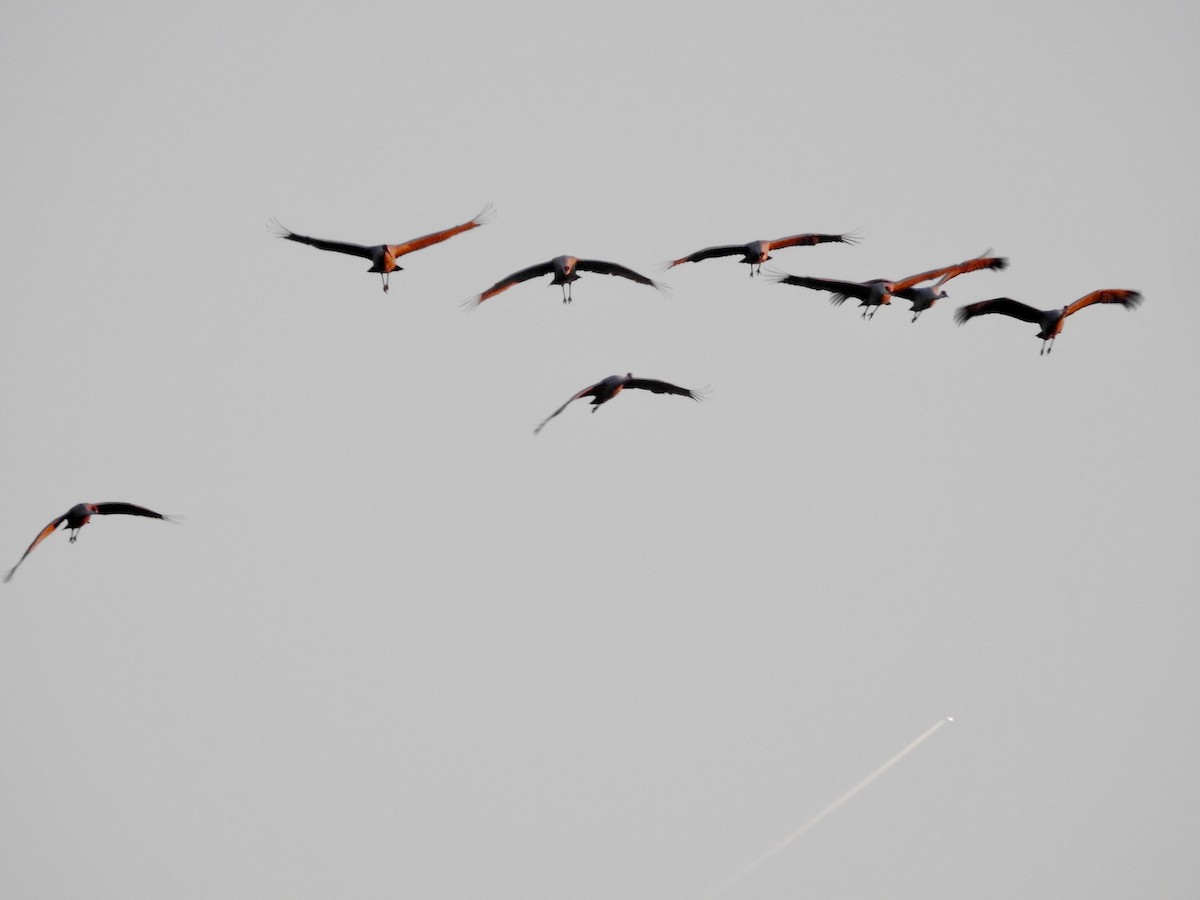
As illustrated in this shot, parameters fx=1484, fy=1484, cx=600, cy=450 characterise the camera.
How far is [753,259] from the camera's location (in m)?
56.2

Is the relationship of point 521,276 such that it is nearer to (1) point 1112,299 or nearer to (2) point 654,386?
(2) point 654,386

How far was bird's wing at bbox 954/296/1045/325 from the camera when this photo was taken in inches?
2168

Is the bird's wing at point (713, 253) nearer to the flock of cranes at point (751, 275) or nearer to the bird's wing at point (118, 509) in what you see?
the flock of cranes at point (751, 275)

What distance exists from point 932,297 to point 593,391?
14391 millimetres

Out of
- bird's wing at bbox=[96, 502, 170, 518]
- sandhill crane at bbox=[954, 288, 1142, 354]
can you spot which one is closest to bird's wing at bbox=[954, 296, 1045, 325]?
sandhill crane at bbox=[954, 288, 1142, 354]

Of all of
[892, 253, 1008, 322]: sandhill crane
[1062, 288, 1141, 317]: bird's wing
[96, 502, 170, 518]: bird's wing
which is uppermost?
[96, 502, 170, 518]: bird's wing

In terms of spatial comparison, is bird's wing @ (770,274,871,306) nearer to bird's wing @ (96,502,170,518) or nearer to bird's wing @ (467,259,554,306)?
bird's wing @ (467,259,554,306)

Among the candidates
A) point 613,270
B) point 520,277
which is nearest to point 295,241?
point 520,277

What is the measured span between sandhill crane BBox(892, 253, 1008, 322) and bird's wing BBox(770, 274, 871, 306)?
4.06 feet

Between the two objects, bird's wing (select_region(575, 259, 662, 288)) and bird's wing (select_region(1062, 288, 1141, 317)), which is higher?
bird's wing (select_region(575, 259, 662, 288))

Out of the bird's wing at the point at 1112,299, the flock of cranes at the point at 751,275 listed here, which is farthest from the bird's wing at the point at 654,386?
the bird's wing at the point at 1112,299

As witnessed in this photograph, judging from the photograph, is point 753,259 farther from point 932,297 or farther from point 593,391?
point 593,391

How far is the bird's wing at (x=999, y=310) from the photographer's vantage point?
5506 cm

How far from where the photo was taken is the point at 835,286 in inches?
2264
